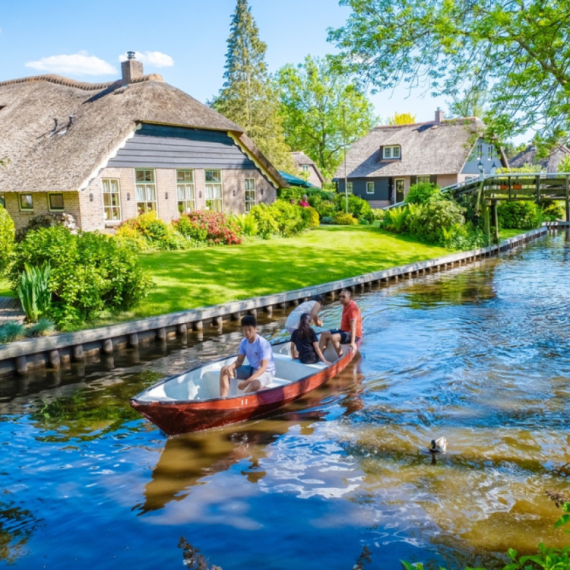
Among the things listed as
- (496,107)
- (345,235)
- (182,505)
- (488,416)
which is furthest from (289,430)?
(345,235)

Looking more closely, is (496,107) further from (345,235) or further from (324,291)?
(345,235)

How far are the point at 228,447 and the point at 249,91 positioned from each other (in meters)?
47.9

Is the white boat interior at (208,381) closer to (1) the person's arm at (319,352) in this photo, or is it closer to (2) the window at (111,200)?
(1) the person's arm at (319,352)

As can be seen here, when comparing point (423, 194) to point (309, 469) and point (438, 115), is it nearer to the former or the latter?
point (309, 469)

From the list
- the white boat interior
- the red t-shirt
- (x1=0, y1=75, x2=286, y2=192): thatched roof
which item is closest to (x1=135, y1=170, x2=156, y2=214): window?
(x1=0, y1=75, x2=286, y2=192): thatched roof

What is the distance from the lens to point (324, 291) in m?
19.9

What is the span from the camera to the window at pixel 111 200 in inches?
972

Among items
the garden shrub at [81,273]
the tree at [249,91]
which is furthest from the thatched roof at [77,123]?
the tree at [249,91]

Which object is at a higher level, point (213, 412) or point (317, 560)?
point (213, 412)

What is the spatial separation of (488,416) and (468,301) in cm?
1018

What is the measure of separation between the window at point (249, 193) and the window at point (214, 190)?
198cm

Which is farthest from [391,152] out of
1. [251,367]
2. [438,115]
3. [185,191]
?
[251,367]

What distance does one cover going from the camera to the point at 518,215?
4162 centimetres

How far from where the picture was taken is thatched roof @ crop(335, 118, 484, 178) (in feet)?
161
